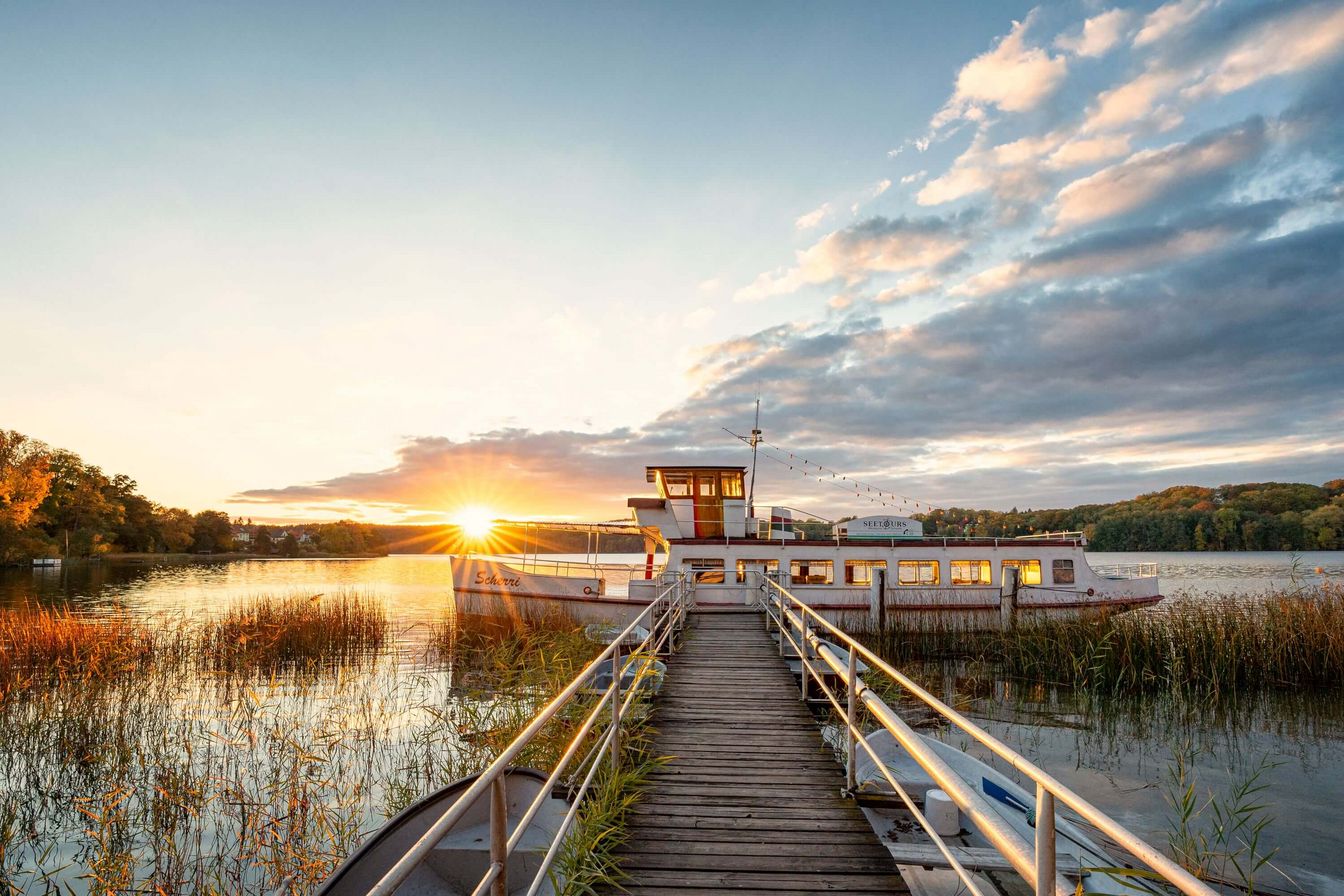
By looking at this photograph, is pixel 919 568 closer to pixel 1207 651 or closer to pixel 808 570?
pixel 808 570

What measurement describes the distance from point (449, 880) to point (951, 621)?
19536 mm

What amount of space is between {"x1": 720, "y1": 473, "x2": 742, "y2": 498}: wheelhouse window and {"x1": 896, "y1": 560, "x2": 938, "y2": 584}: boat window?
20.8 feet

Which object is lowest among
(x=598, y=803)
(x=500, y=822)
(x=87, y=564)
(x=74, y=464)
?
(x=87, y=564)

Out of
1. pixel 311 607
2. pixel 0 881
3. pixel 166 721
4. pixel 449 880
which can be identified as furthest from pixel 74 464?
pixel 449 880

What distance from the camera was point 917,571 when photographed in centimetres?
2473

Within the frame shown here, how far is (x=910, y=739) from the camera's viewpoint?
395 cm

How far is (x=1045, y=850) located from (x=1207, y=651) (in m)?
17.1

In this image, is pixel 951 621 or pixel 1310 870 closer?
pixel 1310 870

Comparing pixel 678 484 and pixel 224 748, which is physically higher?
pixel 678 484

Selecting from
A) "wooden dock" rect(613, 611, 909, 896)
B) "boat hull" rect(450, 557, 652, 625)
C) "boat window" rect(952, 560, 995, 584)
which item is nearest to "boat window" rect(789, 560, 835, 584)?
"boat window" rect(952, 560, 995, 584)

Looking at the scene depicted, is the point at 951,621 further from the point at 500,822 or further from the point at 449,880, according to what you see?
the point at 500,822

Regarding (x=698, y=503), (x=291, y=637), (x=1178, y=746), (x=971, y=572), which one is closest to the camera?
(x=1178, y=746)

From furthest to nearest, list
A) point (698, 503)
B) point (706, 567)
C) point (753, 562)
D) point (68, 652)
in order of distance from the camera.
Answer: point (698, 503)
point (753, 562)
point (706, 567)
point (68, 652)

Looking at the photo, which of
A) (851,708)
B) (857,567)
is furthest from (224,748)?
(857,567)
